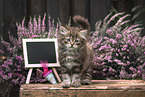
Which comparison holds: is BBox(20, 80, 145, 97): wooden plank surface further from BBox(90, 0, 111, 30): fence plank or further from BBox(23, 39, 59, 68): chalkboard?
BBox(90, 0, 111, 30): fence plank

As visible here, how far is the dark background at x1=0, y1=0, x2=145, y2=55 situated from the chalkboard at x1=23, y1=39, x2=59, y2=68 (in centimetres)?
130

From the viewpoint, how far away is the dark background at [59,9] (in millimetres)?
4188

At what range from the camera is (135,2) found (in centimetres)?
499

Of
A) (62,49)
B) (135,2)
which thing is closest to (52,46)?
(62,49)

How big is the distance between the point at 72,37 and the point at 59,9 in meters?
2.51

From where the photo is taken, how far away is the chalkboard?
285cm

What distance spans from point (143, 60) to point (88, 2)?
5.59 ft

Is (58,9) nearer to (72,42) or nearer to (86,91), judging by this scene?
(72,42)

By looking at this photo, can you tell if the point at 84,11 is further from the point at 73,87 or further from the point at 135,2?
the point at 73,87

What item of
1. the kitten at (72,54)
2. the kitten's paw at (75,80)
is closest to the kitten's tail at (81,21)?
the kitten at (72,54)

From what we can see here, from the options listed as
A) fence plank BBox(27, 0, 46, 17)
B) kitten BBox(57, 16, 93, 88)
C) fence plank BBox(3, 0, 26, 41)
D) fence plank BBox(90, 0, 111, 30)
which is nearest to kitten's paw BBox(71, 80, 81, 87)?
kitten BBox(57, 16, 93, 88)

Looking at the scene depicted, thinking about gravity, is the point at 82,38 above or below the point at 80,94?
above

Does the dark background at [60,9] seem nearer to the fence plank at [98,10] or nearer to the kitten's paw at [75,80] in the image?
the fence plank at [98,10]

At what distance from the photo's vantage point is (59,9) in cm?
483
